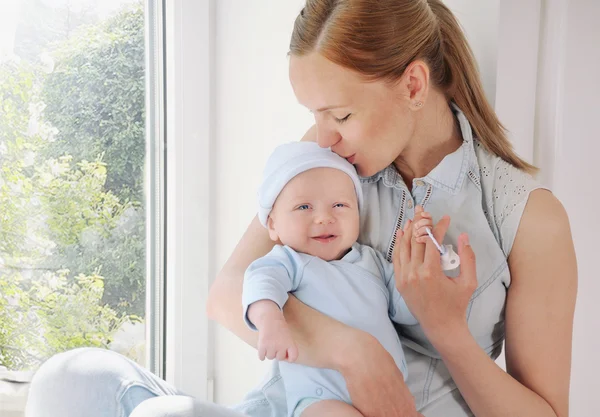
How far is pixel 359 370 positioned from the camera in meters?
1.10

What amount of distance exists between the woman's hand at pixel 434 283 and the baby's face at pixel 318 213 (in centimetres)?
11

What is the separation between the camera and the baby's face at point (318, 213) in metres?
1.20

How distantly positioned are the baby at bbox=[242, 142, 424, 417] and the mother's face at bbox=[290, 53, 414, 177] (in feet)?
0.11

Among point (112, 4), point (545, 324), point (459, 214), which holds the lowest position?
point (545, 324)

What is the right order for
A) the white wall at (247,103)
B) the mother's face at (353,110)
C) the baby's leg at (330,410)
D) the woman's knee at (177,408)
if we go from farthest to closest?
the white wall at (247,103) < the mother's face at (353,110) < the baby's leg at (330,410) < the woman's knee at (177,408)

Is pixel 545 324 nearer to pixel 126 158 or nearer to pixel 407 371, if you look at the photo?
pixel 407 371

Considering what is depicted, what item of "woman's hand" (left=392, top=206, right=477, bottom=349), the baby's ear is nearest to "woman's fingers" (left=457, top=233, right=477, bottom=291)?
"woman's hand" (left=392, top=206, right=477, bottom=349)

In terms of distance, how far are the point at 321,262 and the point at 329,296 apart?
6 centimetres

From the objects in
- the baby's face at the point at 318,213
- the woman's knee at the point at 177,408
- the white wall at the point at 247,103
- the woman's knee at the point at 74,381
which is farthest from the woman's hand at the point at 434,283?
the white wall at the point at 247,103

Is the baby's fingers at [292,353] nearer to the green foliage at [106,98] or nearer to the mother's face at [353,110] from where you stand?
the mother's face at [353,110]

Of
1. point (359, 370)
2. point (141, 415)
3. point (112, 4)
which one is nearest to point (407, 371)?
point (359, 370)

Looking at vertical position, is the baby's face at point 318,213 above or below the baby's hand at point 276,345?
above

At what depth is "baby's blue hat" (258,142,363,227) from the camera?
1.21m

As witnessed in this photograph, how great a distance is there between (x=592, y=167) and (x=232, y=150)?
0.86m
